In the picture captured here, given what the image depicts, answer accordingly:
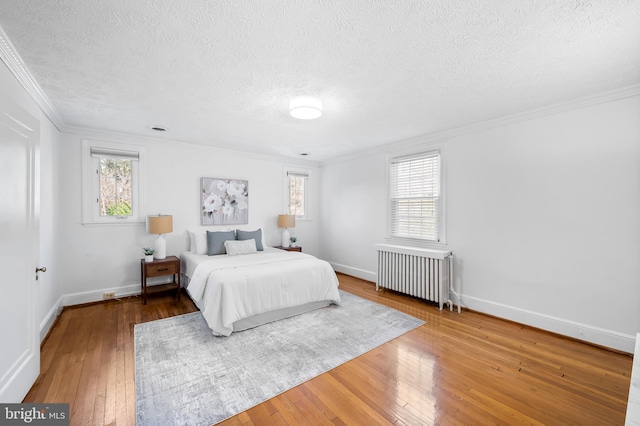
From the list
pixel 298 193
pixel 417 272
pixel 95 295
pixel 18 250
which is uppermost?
pixel 298 193

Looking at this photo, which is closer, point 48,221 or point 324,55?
point 324,55

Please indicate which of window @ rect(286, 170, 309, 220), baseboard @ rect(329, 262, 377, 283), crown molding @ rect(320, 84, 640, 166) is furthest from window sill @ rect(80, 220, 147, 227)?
crown molding @ rect(320, 84, 640, 166)

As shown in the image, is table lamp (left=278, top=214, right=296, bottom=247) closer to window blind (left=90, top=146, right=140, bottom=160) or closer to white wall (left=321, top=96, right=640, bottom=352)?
window blind (left=90, top=146, right=140, bottom=160)

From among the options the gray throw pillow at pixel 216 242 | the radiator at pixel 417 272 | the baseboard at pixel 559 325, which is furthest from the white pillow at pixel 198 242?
the baseboard at pixel 559 325

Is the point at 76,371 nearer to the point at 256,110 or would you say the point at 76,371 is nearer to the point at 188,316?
the point at 188,316

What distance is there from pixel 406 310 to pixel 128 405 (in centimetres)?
314

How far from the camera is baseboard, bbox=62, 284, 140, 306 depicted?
12.6 feet

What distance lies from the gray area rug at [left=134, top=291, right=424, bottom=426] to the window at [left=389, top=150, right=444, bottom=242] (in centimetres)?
142

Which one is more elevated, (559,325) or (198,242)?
(198,242)

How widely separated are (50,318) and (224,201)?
275 cm

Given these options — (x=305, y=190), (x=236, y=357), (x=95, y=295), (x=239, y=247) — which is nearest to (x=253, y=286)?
(x=236, y=357)

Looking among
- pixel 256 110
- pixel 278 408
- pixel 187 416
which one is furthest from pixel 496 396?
pixel 256 110

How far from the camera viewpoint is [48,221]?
3262 millimetres

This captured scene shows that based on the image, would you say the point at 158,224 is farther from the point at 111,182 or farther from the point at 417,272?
the point at 417,272
